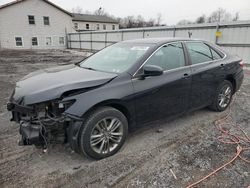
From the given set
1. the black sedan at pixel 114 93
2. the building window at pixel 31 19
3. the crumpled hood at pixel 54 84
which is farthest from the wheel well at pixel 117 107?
the building window at pixel 31 19

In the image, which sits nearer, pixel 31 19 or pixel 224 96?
pixel 224 96

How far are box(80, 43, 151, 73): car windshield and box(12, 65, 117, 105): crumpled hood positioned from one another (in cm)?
27

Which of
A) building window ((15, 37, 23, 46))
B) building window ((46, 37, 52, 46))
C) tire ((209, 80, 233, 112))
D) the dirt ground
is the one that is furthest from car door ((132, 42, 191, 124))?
building window ((46, 37, 52, 46))

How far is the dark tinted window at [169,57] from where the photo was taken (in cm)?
331

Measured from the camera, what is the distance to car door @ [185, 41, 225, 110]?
3.77 m

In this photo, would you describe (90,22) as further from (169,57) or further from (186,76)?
(186,76)

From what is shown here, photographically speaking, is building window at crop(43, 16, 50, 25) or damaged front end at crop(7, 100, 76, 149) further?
building window at crop(43, 16, 50, 25)

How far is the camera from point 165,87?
3283 mm

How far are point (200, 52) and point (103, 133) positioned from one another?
254 cm

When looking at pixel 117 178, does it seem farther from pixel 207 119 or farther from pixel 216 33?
pixel 216 33

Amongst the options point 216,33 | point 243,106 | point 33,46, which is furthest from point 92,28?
point 243,106

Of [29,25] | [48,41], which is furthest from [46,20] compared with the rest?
[48,41]

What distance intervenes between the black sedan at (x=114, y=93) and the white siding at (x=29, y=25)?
28679 mm

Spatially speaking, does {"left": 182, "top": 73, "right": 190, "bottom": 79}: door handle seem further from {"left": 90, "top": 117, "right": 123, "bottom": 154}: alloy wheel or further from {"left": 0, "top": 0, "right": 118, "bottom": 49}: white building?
{"left": 0, "top": 0, "right": 118, "bottom": 49}: white building
